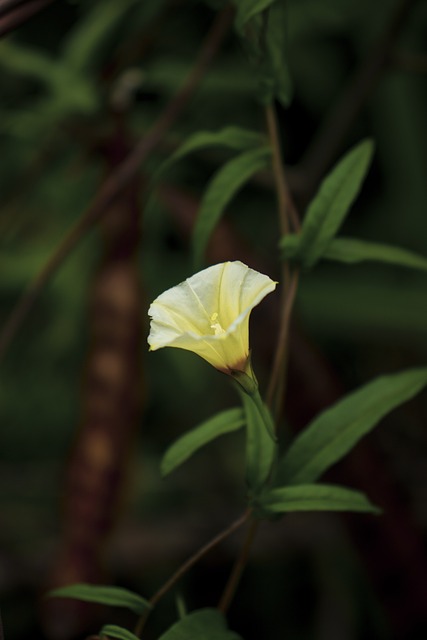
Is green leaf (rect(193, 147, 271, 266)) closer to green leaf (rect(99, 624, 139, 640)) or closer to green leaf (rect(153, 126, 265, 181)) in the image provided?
green leaf (rect(153, 126, 265, 181))

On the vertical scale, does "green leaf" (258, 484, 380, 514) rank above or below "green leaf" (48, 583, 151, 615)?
above

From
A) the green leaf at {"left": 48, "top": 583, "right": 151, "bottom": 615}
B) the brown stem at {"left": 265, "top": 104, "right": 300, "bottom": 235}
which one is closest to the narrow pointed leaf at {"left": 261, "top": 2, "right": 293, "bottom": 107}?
the brown stem at {"left": 265, "top": 104, "right": 300, "bottom": 235}

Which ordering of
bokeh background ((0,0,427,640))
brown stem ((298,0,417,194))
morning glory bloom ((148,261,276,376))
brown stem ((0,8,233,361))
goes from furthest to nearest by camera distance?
brown stem ((298,0,417,194)) → bokeh background ((0,0,427,640)) → brown stem ((0,8,233,361)) → morning glory bloom ((148,261,276,376))

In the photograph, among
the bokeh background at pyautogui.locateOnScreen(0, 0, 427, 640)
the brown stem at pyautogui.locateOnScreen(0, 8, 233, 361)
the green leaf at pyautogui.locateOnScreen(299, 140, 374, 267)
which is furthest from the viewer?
the bokeh background at pyautogui.locateOnScreen(0, 0, 427, 640)

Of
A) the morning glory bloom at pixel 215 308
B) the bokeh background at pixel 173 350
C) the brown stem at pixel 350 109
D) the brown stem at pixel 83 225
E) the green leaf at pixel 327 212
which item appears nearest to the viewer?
the morning glory bloom at pixel 215 308

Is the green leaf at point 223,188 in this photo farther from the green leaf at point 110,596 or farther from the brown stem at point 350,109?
the brown stem at point 350,109

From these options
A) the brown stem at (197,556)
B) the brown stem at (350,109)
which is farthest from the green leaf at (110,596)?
the brown stem at (350,109)
